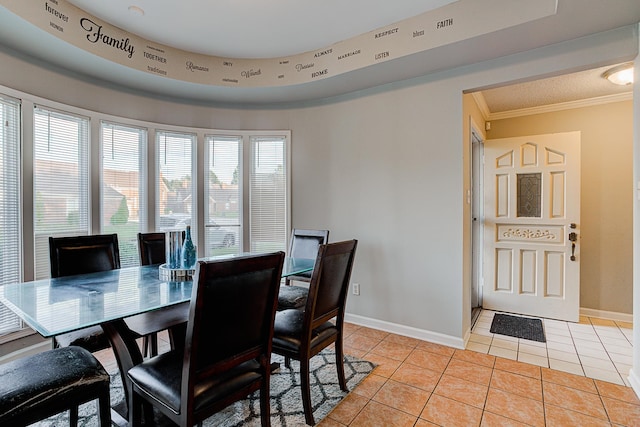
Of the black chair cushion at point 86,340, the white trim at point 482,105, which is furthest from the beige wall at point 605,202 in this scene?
the black chair cushion at point 86,340

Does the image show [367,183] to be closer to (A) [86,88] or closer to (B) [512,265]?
(B) [512,265]

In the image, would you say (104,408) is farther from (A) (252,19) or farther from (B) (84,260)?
(A) (252,19)

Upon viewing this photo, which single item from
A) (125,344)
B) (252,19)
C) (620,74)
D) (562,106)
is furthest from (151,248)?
(562,106)

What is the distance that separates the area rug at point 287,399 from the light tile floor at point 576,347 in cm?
125

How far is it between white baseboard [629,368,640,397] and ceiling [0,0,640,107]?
2385 mm

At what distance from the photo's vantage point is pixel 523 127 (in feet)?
12.7

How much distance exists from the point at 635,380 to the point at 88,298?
11.3 feet

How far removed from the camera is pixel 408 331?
10.0ft

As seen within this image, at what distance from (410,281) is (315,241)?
1.01 meters

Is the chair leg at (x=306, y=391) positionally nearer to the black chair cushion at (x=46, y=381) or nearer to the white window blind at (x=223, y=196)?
the black chair cushion at (x=46, y=381)

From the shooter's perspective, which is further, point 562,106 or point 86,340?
point 562,106

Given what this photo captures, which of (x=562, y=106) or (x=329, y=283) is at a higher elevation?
(x=562, y=106)

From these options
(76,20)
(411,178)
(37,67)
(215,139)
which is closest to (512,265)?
(411,178)

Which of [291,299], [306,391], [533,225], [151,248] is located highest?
[533,225]
